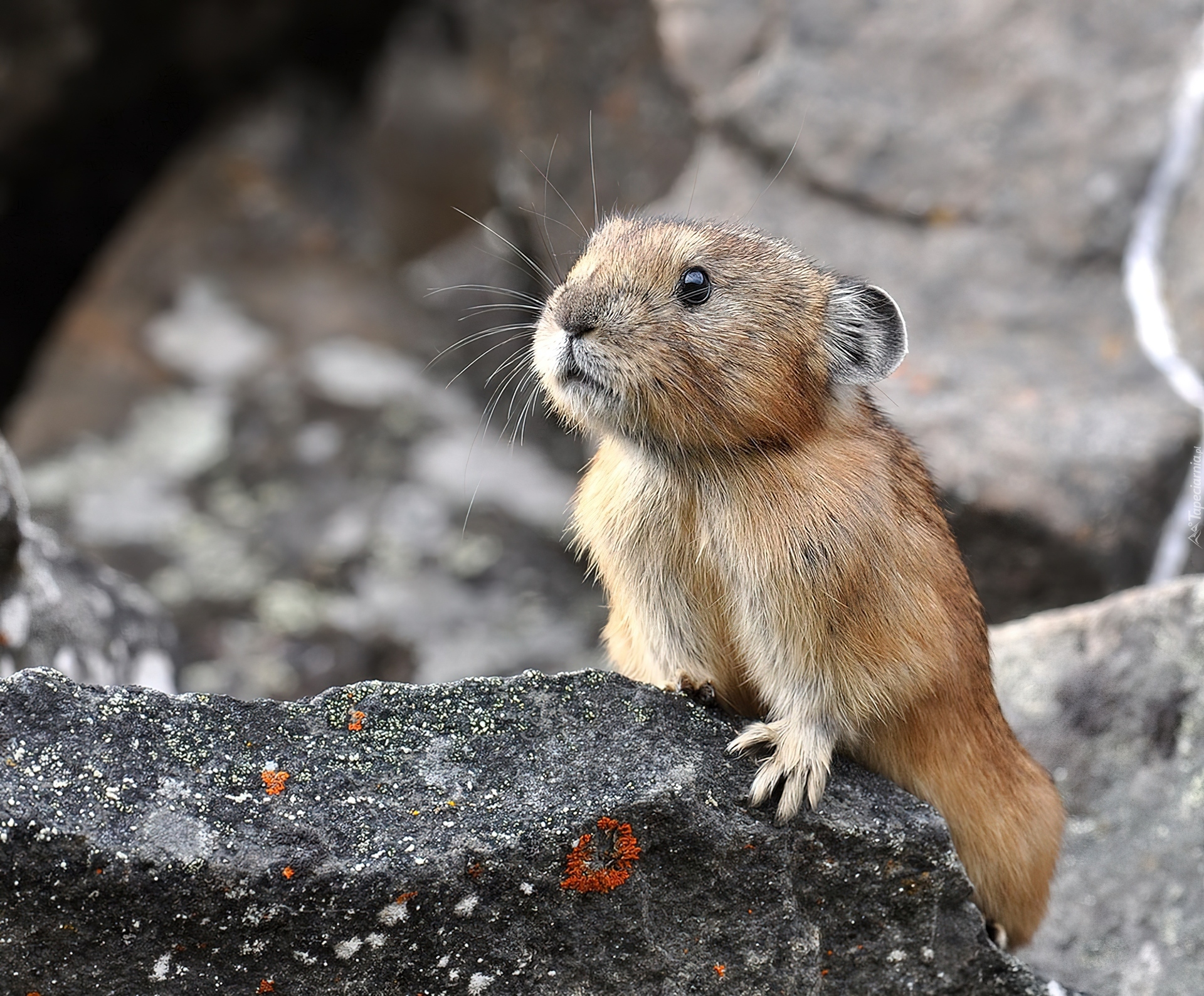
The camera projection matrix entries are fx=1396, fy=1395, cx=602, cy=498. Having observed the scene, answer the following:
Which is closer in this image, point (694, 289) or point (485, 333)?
point (694, 289)

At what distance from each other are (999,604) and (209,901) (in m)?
7.20

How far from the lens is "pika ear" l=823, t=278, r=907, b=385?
5750 mm

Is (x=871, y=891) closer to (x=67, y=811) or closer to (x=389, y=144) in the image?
(x=67, y=811)

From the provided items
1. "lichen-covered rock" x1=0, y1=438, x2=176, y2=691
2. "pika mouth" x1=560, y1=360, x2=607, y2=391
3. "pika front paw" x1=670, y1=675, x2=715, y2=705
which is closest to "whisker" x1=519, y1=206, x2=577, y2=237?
"pika mouth" x1=560, y1=360, x2=607, y2=391

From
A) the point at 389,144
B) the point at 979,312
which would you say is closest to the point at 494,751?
the point at 979,312

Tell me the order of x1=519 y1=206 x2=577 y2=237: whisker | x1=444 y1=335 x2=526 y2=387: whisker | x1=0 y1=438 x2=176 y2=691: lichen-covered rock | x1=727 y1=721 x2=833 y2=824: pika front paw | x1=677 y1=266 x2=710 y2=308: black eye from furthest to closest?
x1=519 y1=206 x2=577 y2=237: whisker → x1=444 y1=335 x2=526 y2=387: whisker → x1=0 y1=438 x2=176 y2=691: lichen-covered rock → x1=677 y1=266 x2=710 y2=308: black eye → x1=727 y1=721 x2=833 y2=824: pika front paw

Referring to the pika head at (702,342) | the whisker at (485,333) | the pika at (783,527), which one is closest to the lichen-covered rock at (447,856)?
the pika at (783,527)

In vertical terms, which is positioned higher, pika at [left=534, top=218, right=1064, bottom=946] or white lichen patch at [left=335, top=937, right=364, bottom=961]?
pika at [left=534, top=218, right=1064, bottom=946]

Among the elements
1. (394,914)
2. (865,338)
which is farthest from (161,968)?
(865,338)

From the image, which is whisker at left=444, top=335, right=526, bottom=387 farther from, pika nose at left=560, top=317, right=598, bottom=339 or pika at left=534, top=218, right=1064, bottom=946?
pika at left=534, top=218, right=1064, bottom=946

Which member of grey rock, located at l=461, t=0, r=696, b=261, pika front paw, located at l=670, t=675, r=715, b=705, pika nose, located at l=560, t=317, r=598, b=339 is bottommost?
pika front paw, located at l=670, t=675, r=715, b=705

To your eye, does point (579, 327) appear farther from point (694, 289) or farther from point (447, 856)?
point (447, 856)

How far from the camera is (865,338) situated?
5785 mm

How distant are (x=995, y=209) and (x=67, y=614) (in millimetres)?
7956
